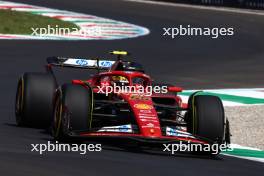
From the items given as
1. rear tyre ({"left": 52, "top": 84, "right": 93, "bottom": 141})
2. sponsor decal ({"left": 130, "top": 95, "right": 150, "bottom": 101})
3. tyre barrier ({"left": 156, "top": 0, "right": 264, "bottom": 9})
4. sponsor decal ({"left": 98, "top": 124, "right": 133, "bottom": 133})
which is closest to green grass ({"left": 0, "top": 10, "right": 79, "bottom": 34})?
tyre barrier ({"left": 156, "top": 0, "right": 264, "bottom": 9})

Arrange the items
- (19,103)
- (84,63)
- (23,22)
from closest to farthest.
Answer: (19,103) < (84,63) < (23,22)

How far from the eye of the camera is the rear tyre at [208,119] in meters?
12.7

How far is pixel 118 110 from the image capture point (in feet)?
43.2

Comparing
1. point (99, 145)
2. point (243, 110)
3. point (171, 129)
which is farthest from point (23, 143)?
point (243, 110)

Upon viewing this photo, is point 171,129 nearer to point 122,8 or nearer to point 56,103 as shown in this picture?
point 56,103

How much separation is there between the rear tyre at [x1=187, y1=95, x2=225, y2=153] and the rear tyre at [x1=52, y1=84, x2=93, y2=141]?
1.26 metres

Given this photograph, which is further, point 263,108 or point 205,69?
point 205,69

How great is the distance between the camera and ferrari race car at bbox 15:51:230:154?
12.4 meters

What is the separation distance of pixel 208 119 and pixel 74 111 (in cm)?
159

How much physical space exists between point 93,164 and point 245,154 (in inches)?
119

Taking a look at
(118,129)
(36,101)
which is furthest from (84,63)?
(118,129)

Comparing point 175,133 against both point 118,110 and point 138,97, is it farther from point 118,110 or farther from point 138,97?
point 118,110

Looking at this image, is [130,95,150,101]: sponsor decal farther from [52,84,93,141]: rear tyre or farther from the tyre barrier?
the tyre barrier

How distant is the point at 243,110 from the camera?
56.6 feet
